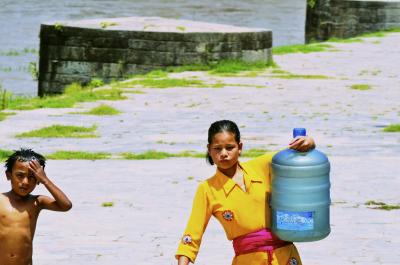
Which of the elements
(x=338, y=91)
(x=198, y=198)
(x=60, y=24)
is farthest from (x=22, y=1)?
(x=198, y=198)

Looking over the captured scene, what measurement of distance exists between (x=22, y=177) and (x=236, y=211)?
41.8 inches

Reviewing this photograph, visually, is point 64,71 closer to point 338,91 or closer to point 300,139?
point 338,91

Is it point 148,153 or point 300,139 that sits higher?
point 300,139

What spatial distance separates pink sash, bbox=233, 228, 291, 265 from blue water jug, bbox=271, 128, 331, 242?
3.3 inches

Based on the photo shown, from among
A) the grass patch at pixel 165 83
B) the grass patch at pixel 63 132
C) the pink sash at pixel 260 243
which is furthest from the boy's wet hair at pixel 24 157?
the grass patch at pixel 165 83

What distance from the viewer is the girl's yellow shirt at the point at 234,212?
5439 mm

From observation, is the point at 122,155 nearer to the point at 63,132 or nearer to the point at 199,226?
the point at 63,132

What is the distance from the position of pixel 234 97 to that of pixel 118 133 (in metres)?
3.88

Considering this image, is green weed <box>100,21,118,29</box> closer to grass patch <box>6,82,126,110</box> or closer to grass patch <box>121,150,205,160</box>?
grass patch <box>6,82,126,110</box>

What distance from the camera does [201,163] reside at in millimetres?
11758

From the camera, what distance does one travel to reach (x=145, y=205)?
9.71 metres

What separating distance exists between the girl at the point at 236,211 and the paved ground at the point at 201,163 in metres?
2.27

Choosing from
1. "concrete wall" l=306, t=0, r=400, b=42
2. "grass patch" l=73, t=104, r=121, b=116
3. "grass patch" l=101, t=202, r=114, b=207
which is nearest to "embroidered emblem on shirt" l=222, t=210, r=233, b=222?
"grass patch" l=101, t=202, r=114, b=207

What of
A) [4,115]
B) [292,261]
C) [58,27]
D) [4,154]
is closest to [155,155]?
[4,154]
